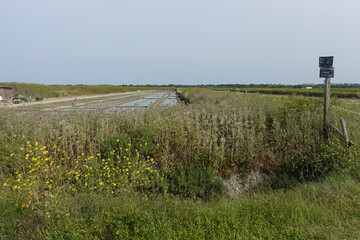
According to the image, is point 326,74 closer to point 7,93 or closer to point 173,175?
point 173,175

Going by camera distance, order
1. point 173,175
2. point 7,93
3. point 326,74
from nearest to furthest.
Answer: point 173,175 < point 326,74 < point 7,93

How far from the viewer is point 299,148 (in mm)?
7484

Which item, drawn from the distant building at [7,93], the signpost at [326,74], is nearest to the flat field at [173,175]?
the signpost at [326,74]

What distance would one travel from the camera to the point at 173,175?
6215mm

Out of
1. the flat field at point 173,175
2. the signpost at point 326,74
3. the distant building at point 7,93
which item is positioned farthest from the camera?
the distant building at point 7,93

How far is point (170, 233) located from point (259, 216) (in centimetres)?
138

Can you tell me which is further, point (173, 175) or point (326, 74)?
point (326, 74)

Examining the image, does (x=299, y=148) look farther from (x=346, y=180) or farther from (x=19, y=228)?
(x=19, y=228)

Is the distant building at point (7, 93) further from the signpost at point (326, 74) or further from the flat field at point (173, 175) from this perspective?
the signpost at point (326, 74)

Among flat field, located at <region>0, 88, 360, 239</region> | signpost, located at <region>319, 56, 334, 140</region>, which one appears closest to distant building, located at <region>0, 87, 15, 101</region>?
flat field, located at <region>0, 88, 360, 239</region>

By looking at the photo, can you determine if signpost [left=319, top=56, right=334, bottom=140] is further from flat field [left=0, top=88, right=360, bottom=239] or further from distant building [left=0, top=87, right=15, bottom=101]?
distant building [left=0, top=87, right=15, bottom=101]

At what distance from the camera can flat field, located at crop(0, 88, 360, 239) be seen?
12.0 ft

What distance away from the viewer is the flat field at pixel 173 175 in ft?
12.0

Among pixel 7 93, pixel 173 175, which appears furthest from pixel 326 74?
pixel 7 93
